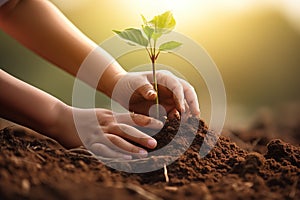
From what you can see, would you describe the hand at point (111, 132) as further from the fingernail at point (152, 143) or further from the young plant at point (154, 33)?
Result: the young plant at point (154, 33)

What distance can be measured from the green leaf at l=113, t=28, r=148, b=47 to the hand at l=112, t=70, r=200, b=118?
0.15 metres

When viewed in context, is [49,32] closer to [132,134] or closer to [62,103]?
[62,103]

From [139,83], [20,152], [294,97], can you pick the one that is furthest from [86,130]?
[294,97]

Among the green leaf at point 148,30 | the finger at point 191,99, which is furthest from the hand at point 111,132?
the green leaf at point 148,30

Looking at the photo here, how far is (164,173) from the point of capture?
48.6 inches

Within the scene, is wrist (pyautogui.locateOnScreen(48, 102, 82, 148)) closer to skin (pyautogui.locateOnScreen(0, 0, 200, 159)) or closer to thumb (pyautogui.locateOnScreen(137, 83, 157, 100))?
skin (pyautogui.locateOnScreen(0, 0, 200, 159))

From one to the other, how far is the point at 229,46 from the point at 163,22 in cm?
338

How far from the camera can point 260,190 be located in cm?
Answer: 108

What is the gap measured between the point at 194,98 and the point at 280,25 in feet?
11.9

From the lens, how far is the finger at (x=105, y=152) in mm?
1342

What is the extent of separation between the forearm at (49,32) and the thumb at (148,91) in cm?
30

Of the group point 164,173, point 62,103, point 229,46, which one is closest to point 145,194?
point 164,173

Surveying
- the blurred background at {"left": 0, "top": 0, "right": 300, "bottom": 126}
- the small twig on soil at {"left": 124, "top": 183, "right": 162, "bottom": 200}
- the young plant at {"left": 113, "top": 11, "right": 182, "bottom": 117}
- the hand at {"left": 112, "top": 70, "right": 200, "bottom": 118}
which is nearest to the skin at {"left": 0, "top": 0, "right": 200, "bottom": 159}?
the hand at {"left": 112, "top": 70, "right": 200, "bottom": 118}

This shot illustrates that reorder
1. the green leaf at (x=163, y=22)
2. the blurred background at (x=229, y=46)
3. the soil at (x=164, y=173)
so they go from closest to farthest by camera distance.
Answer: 1. the soil at (x=164, y=173)
2. the green leaf at (x=163, y=22)
3. the blurred background at (x=229, y=46)
